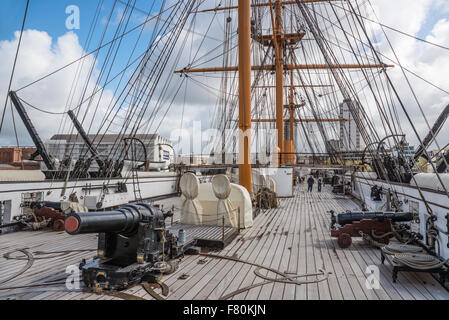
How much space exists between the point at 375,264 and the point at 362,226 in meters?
1.25

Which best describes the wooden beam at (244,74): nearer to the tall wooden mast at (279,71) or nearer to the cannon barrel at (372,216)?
the cannon barrel at (372,216)

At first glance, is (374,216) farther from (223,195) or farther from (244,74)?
(244,74)

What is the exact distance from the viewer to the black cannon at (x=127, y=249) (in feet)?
12.7

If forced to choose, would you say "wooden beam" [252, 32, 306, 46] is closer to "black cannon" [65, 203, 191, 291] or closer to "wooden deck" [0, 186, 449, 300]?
"wooden deck" [0, 186, 449, 300]

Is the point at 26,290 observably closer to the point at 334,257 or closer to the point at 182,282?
the point at 182,282

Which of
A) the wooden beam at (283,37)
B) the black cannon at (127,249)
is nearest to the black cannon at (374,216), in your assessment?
the black cannon at (127,249)

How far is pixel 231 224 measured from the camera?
7883mm

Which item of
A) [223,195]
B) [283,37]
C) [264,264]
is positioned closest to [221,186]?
[223,195]

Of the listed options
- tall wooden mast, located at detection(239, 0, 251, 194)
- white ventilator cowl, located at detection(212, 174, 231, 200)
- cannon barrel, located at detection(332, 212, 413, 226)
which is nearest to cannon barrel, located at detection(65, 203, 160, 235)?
white ventilator cowl, located at detection(212, 174, 231, 200)

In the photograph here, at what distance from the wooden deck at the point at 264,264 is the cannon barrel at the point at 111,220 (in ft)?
2.83
